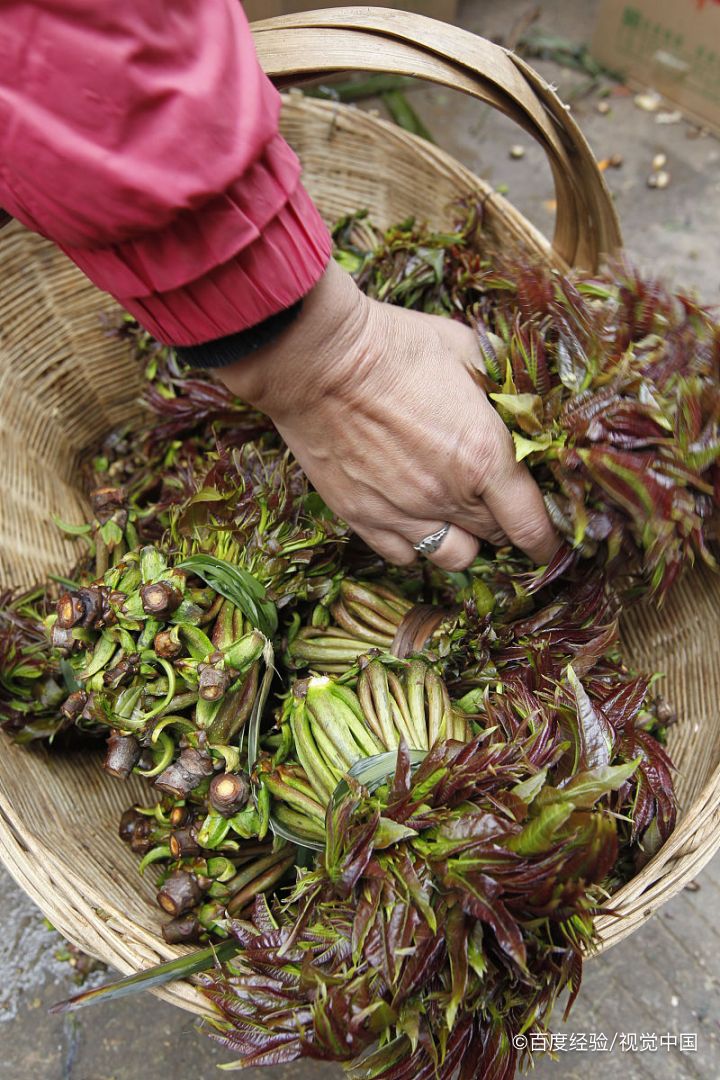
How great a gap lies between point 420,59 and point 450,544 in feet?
2.81

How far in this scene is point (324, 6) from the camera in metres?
3.22

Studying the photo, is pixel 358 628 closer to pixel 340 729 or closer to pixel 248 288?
pixel 340 729

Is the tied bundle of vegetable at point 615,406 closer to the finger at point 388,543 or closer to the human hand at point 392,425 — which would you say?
the human hand at point 392,425

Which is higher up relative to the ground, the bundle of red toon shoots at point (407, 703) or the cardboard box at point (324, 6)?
the cardboard box at point (324, 6)

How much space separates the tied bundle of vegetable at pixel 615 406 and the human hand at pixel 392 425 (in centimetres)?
5

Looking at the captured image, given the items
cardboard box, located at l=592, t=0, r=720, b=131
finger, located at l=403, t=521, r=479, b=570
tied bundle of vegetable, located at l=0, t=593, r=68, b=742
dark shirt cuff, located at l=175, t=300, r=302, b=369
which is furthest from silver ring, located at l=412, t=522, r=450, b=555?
cardboard box, located at l=592, t=0, r=720, b=131

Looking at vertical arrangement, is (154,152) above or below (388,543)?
above

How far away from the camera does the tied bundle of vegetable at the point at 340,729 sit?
129 cm

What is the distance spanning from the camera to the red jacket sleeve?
87cm

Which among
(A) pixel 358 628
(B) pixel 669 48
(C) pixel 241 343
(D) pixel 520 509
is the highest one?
(B) pixel 669 48

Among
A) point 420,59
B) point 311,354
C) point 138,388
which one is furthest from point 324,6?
point 311,354

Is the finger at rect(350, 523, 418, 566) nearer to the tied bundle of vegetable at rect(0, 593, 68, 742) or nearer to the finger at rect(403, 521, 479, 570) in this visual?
the finger at rect(403, 521, 479, 570)

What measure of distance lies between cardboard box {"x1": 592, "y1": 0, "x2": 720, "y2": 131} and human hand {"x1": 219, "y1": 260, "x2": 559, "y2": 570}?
2527 mm

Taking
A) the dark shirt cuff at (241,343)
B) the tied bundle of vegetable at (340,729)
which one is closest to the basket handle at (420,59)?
the dark shirt cuff at (241,343)
